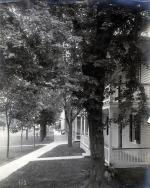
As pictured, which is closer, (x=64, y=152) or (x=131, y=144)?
(x=131, y=144)

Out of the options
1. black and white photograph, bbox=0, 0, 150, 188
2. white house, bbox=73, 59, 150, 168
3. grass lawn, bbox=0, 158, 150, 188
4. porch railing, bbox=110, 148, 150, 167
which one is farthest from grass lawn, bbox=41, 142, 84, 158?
porch railing, bbox=110, 148, 150, 167

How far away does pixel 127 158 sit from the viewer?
15.4 m

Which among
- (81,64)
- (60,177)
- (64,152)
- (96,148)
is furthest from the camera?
(64,152)

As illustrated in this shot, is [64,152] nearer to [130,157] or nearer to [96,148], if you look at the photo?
[130,157]

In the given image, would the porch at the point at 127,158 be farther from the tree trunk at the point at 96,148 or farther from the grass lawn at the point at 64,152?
the grass lawn at the point at 64,152

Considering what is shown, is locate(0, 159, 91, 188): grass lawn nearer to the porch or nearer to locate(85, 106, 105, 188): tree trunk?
locate(85, 106, 105, 188): tree trunk

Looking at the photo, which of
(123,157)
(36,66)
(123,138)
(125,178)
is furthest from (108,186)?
(123,138)

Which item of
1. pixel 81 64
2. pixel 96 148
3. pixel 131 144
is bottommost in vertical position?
pixel 131 144

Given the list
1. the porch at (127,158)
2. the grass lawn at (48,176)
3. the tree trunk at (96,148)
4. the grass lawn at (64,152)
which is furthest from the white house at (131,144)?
the grass lawn at (64,152)

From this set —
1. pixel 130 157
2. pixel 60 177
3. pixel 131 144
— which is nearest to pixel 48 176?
pixel 60 177

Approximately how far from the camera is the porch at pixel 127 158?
50.1 ft

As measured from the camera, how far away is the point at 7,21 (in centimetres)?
864

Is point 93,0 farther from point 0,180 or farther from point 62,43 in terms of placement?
point 0,180

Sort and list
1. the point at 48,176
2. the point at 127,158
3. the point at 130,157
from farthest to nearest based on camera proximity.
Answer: the point at 130,157 < the point at 127,158 < the point at 48,176
